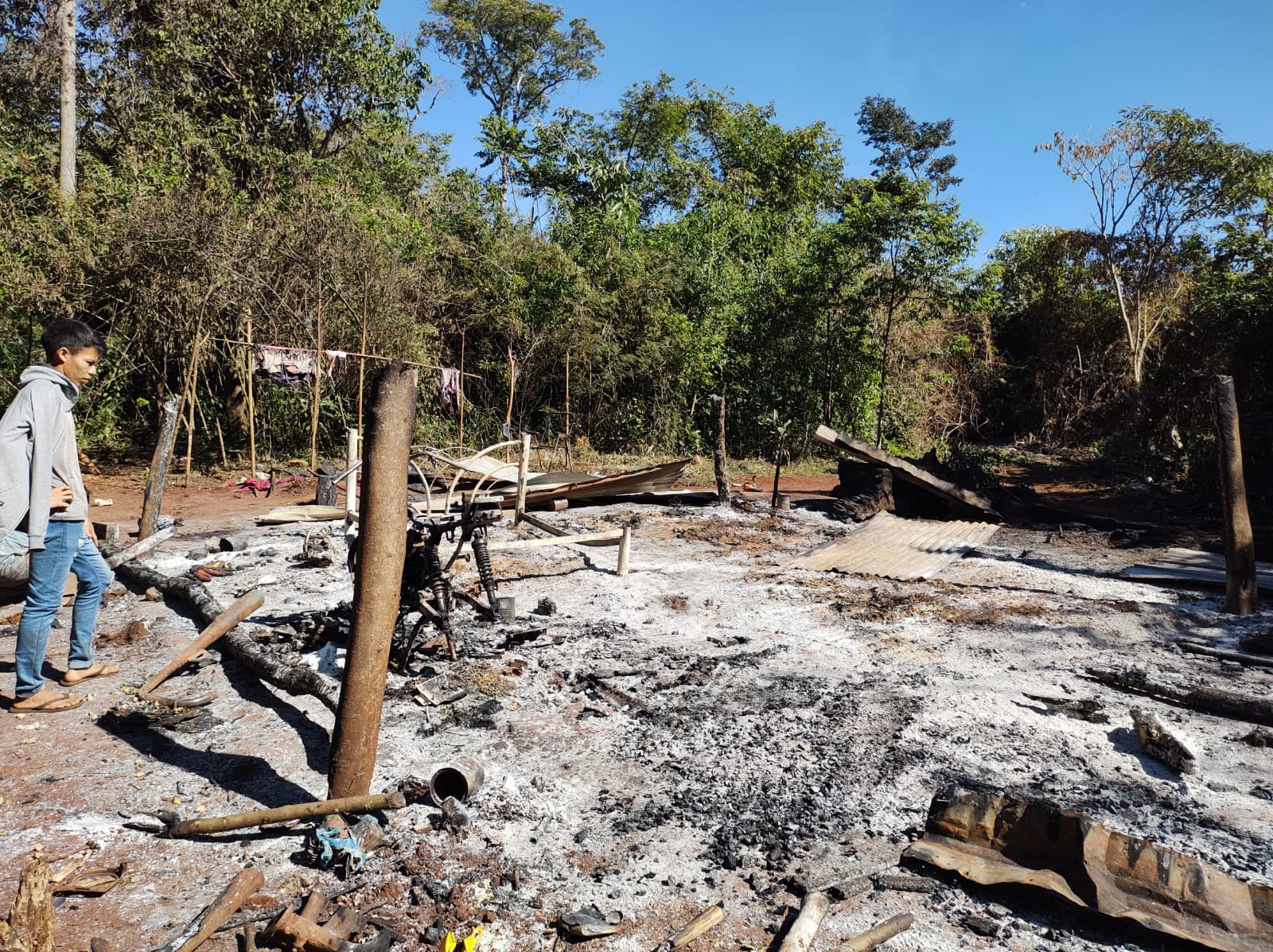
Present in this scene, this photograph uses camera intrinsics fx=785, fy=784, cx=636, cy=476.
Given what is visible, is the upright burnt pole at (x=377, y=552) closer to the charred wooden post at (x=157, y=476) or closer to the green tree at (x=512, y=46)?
the charred wooden post at (x=157, y=476)

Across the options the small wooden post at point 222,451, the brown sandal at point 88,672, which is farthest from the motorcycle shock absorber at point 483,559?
the small wooden post at point 222,451

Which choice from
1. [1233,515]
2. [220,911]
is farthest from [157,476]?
[1233,515]

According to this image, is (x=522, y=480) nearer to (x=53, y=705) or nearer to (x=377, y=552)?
(x=53, y=705)

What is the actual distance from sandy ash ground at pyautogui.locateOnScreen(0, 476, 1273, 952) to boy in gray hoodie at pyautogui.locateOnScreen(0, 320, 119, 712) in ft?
1.19

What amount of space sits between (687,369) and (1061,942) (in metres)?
13.2

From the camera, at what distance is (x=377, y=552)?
8.88 ft

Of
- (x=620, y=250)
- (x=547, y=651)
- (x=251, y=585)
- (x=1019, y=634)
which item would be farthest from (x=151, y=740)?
(x=620, y=250)

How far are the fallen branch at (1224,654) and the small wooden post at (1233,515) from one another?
0.98 meters

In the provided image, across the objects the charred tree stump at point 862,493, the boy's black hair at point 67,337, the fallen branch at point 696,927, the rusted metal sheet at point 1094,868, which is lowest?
the fallen branch at point 696,927

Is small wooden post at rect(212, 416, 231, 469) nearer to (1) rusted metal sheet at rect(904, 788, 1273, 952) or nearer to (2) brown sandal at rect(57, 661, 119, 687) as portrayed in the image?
(2) brown sandal at rect(57, 661, 119, 687)

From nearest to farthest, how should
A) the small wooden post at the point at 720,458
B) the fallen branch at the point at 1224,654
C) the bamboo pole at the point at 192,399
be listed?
1. the fallen branch at the point at 1224,654
2. the small wooden post at the point at 720,458
3. the bamboo pole at the point at 192,399

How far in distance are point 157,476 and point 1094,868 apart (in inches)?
301

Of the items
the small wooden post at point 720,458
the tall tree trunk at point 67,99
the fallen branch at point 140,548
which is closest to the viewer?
the fallen branch at point 140,548

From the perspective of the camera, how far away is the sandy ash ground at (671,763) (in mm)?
2619
